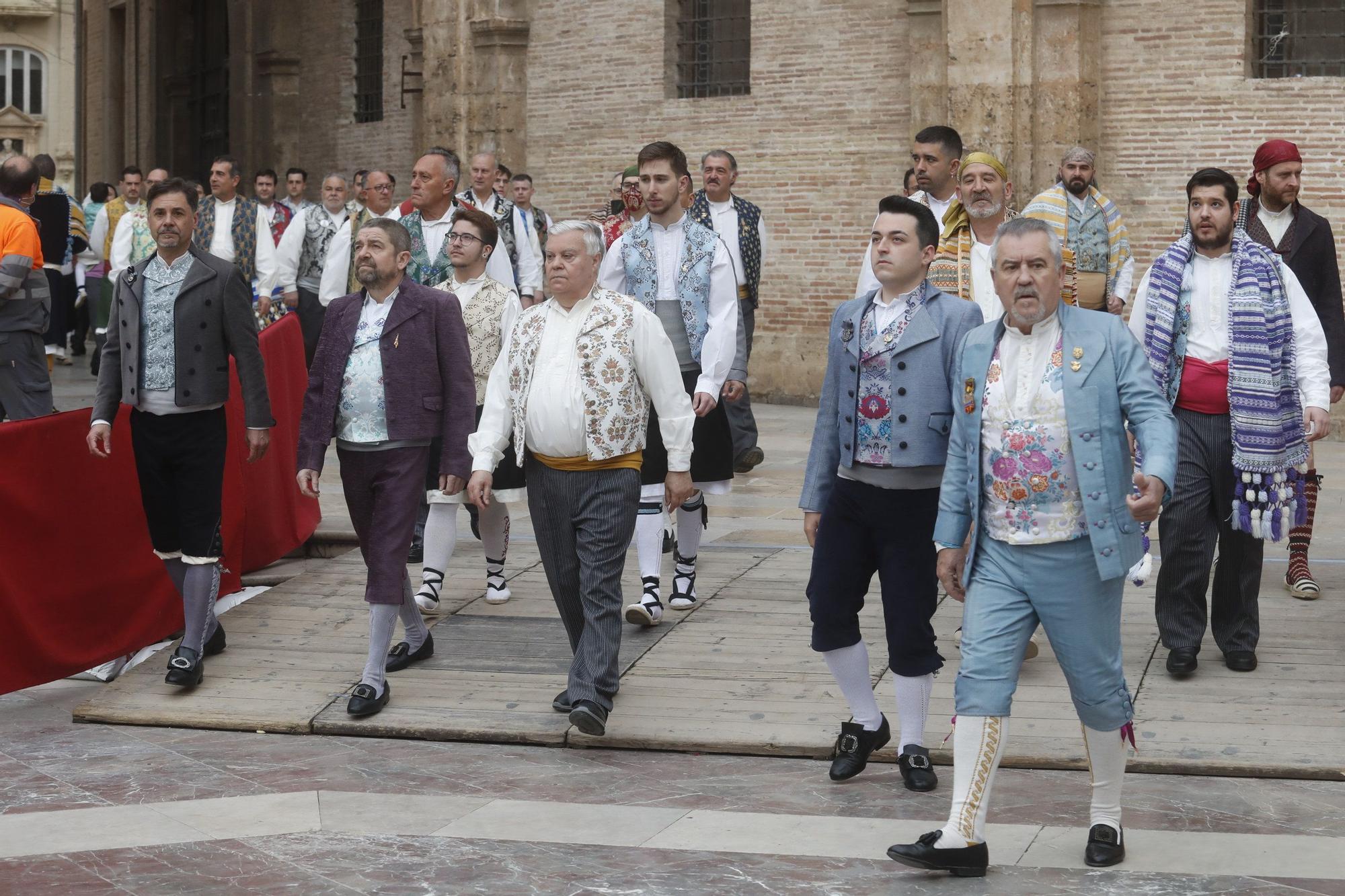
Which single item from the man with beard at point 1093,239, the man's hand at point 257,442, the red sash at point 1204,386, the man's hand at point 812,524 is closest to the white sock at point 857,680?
the man's hand at point 812,524

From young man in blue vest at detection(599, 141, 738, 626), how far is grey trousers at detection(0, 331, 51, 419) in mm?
3664

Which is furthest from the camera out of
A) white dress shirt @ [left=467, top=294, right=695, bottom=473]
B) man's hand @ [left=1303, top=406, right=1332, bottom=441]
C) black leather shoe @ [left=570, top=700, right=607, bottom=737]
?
man's hand @ [left=1303, top=406, right=1332, bottom=441]

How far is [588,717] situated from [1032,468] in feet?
6.78

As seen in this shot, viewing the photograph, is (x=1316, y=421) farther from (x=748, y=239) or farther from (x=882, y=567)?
(x=748, y=239)

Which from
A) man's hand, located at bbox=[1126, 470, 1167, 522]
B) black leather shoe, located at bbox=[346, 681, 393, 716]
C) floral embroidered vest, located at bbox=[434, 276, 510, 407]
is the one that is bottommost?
black leather shoe, located at bbox=[346, 681, 393, 716]

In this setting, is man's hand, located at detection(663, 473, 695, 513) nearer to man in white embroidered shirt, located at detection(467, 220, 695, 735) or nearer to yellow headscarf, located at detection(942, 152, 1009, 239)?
man in white embroidered shirt, located at detection(467, 220, 695, 735)

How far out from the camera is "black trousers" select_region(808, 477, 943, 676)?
5.89 metres

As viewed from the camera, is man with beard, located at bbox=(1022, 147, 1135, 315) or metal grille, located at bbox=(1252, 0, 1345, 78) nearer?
man with beard, located at bbox=(1022, 147, 1135, 315)

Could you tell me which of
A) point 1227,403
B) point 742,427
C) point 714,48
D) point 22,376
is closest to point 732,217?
point 742,427

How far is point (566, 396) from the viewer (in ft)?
21.5

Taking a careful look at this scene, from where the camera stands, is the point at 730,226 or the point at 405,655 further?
the point at 730,226

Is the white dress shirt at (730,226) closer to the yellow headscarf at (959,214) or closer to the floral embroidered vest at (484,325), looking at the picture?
the floral embroidered vest at (484,325)

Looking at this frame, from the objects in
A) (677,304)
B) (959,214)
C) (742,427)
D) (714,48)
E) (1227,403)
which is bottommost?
(742,427)

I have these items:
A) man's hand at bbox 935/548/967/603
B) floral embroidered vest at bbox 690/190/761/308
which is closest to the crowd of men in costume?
man's hand at bbox 935/548/967/603
